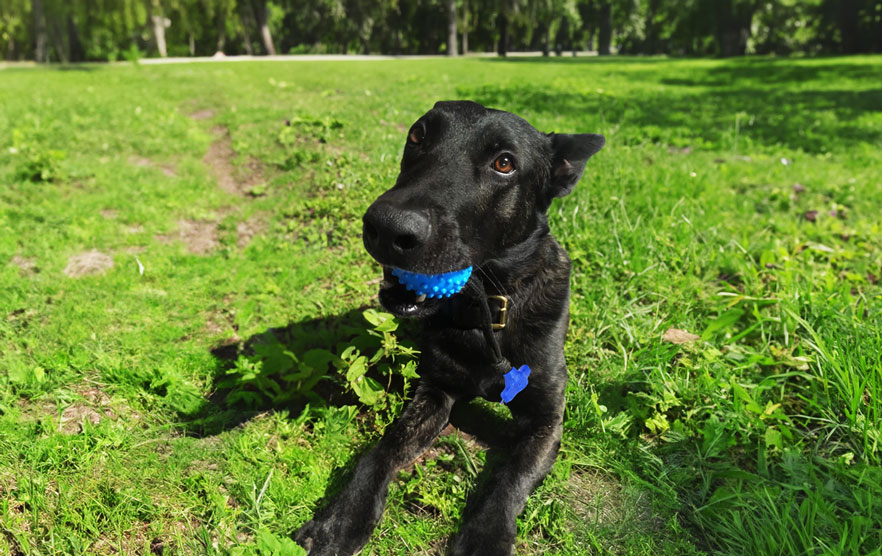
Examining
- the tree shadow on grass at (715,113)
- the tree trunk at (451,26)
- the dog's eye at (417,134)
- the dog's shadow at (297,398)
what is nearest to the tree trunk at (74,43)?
the tree trunk at (451,26)

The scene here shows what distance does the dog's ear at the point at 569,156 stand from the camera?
2805 mm

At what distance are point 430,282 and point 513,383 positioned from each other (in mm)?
729

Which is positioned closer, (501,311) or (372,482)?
(372,482)

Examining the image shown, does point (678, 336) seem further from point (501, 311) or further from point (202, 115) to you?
point (202, 115)

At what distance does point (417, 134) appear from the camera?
2.71 metres

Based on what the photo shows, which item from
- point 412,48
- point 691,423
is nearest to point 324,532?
point 691,423

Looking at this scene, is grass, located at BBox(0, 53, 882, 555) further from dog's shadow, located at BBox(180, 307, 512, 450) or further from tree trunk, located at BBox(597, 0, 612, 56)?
tree trunk, located at BBox(597, 0, 612, 56)

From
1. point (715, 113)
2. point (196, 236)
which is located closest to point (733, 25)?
point (715, 113)

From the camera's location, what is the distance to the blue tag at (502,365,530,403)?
8.58ft

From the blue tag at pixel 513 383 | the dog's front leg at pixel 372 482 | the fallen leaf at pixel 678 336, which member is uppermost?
the blue tag at pixel 513 383

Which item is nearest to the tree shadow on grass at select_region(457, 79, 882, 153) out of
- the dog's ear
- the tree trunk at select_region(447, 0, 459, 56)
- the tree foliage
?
the dog's ear

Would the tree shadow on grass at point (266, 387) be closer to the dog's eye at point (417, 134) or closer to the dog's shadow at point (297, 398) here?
the dog's shadow at point (297, 398)

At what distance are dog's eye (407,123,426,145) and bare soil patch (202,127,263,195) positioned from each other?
428 cm

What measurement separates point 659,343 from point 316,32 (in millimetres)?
58066
